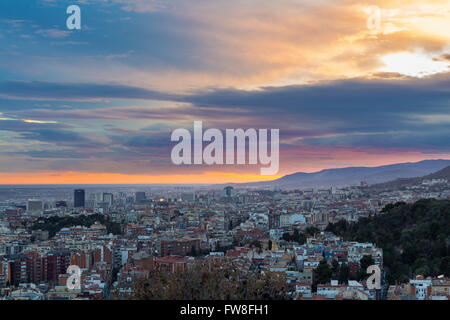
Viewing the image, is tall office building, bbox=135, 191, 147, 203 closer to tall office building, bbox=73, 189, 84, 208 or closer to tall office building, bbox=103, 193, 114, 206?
tall office building, bbox=103, 193, 114, 206

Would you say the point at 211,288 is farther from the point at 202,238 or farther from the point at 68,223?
the point at 68,223

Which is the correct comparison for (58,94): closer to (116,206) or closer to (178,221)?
(178,221)

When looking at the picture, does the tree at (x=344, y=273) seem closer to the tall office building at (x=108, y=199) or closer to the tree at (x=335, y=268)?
the tree at (x=335, y=268)

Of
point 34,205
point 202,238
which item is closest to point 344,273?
point 202,238

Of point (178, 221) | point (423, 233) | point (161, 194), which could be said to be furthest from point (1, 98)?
point (161, 194)

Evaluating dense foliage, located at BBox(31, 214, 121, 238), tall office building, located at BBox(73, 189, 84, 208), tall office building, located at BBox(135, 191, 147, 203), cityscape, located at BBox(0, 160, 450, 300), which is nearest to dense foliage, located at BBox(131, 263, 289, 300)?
cityscape, located at BBox(0, 160, 450, 300)

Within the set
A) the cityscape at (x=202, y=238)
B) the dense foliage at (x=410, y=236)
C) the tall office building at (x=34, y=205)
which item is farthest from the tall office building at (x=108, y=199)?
the dense foliage at (x=410, y=236)
